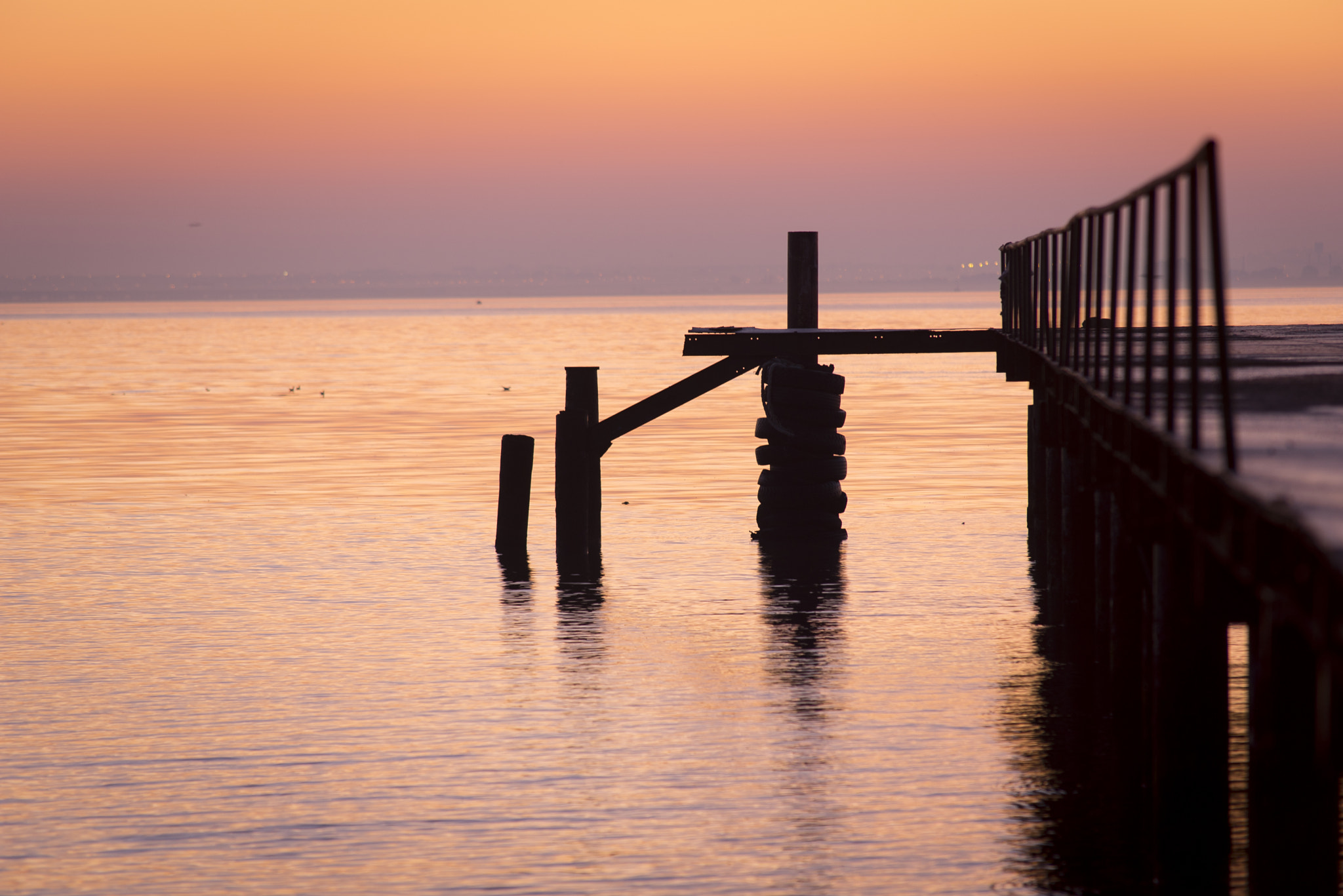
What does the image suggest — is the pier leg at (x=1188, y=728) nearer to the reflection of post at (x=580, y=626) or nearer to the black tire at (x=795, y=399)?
the reflection of post at (x=580, y=626)

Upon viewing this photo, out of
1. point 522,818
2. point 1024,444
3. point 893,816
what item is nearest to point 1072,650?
point 893,816

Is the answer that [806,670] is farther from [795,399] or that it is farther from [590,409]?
[795,399]

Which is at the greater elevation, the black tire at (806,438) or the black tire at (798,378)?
the black tire at (798,378)

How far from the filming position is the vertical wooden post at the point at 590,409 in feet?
63.6

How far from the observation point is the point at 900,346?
1983 cm

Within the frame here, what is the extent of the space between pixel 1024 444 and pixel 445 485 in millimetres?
14794

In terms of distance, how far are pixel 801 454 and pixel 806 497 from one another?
0.79 metres

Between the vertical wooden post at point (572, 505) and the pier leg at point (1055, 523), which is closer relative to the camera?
the pier leg at point (1055, 523)

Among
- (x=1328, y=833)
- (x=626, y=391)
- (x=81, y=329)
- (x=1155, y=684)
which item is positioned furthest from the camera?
(x=81, y=329)

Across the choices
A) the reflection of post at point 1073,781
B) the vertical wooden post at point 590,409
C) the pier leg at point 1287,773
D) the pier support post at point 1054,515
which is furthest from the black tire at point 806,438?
the pier leg at point 1287,773

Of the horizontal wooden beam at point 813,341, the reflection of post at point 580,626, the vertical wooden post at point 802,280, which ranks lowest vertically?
the reflection of post at point 580,626

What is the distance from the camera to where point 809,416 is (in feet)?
67.1

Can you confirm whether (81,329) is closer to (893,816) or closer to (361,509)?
(361,509)

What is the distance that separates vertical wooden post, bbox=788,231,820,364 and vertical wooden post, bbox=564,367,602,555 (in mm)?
2723
